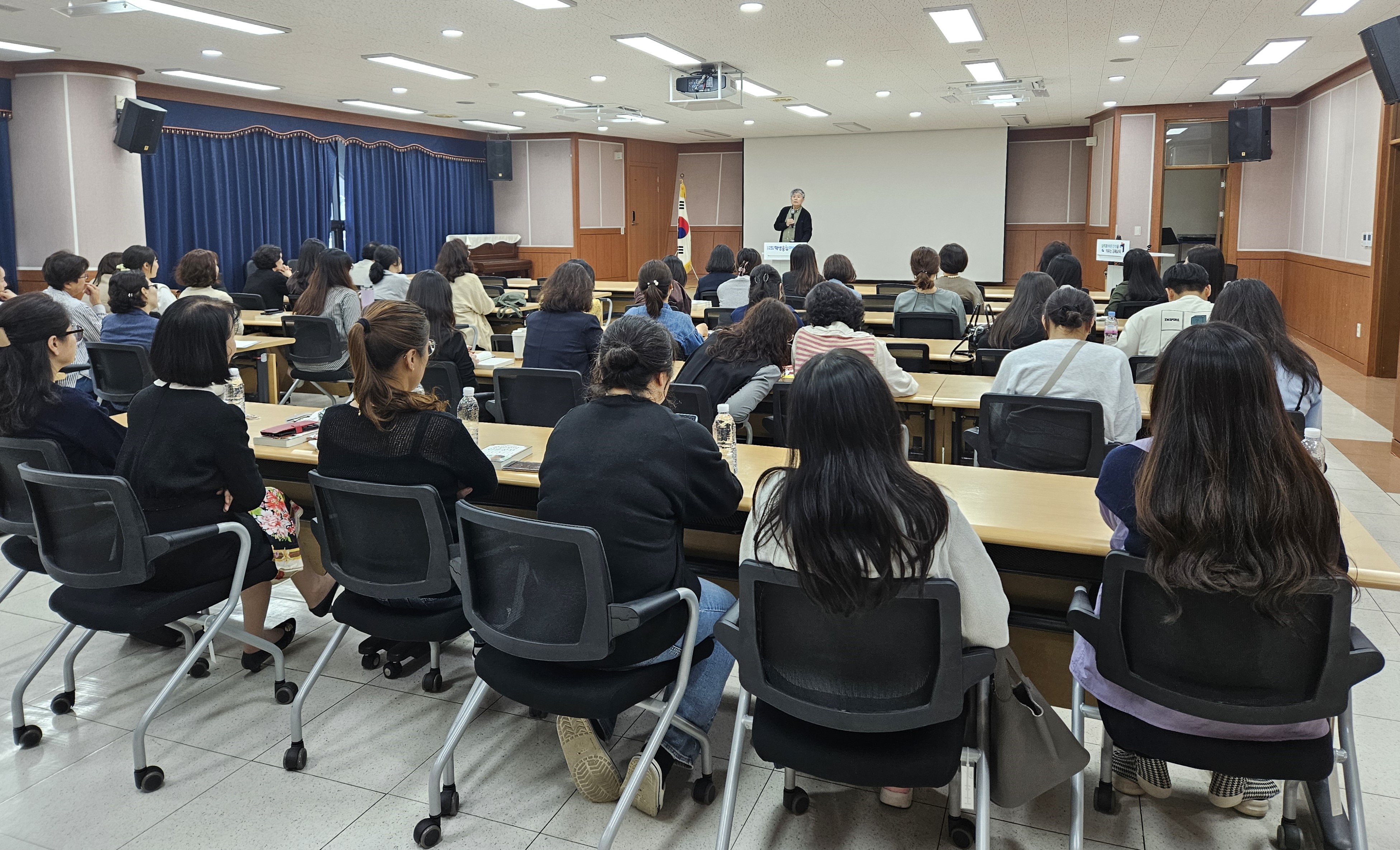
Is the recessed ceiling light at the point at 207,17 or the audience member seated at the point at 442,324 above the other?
the recessed ceiling light at the point at 207,17

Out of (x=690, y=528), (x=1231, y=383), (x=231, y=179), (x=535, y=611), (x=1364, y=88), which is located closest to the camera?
(x=1231, y=383)

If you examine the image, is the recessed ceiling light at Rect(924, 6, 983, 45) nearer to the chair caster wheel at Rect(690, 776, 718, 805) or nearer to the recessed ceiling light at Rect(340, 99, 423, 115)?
the chair caster wheel at Rect(690, 776, 718, 805)

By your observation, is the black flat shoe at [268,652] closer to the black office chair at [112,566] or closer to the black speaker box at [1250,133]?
the black office chair at [112,566]

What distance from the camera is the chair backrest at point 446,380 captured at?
4.70 meters

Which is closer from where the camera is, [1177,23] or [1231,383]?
[1231,383]

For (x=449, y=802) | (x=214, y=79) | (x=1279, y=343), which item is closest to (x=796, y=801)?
(x=449, y=802)

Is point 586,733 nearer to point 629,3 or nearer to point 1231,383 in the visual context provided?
point 1231,383

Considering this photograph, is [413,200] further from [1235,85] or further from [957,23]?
[1235,85]

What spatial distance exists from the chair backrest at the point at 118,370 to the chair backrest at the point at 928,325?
4410 millimetres

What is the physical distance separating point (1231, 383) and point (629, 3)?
5431 mm

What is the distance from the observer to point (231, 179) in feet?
37.1

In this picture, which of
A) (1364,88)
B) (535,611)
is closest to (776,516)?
(535,611)

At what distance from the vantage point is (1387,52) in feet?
16.8

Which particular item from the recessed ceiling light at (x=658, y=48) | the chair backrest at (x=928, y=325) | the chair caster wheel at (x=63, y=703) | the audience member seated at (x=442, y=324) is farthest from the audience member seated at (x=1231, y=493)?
the recessed ceiling light at (x=658, y=48)
